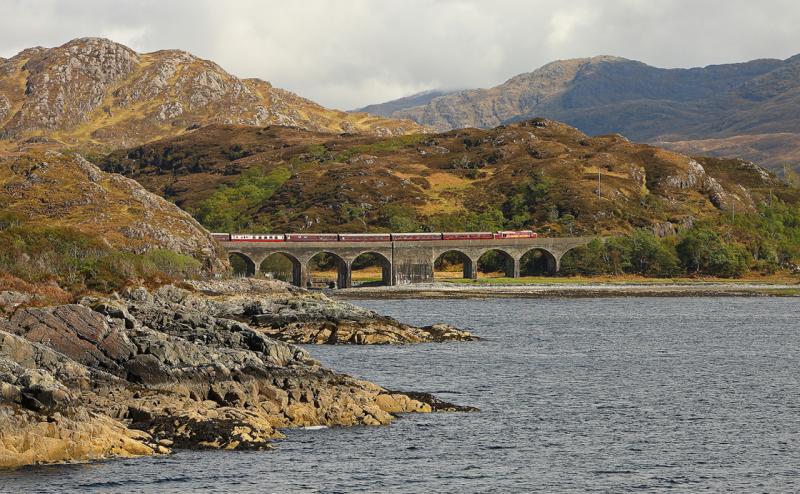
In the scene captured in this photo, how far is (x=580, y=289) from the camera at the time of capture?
512 feet

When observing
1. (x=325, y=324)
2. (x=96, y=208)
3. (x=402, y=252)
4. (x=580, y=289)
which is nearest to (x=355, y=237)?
(x=402, y=252)

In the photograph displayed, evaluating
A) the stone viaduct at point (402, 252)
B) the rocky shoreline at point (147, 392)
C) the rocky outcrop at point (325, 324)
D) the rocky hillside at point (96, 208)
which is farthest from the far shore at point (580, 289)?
the rocky shoreline at point (147, 392)

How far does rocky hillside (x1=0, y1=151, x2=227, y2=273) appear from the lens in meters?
139

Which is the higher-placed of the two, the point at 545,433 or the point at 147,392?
the point at 147,392

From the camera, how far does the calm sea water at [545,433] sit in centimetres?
4016

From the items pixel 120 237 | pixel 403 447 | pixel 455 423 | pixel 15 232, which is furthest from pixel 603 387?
pixel 120 237

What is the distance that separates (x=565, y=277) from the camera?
17450 cm

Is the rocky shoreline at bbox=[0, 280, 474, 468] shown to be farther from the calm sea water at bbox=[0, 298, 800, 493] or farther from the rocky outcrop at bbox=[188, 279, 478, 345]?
the rocky outcrop at bbox=[188, 279, 478, 345]

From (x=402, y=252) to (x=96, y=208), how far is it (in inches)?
1740

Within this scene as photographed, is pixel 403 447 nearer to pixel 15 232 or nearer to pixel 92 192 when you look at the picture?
pixel 15 232

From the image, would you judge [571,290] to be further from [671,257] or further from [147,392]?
[147,392]

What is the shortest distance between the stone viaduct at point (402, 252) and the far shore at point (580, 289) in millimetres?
3542

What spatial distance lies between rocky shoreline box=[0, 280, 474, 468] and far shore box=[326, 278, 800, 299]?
288 ft

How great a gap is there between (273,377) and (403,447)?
7647 mm
